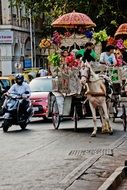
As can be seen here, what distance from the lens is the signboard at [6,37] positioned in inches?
2408

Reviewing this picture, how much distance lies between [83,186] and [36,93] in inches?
541

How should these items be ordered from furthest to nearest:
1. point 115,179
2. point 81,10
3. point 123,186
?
point 81,10, point 123,186, point 115,179

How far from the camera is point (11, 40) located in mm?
61938

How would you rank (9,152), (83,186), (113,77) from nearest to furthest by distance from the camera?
1. (83,186)
2. (9,152)
3. (113,77)

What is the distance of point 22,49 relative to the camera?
66.7m

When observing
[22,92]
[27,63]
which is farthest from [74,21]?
[27,63]

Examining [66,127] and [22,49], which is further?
[22,49]

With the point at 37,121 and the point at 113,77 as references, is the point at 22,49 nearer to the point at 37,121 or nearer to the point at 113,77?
the point at 37,121

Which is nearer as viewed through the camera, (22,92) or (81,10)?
(22,92)

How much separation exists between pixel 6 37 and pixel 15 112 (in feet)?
139

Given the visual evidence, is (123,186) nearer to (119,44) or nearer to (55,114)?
(55,114)

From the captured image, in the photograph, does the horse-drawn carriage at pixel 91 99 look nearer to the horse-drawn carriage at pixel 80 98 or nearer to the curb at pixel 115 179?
the horse-drawn carriage at pixel 80 98

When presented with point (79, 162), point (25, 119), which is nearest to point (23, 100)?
point (25, 119)

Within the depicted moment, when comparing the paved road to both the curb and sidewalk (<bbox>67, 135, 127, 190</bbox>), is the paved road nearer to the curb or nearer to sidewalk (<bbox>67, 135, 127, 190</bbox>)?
sidewalk (<bbox>67, 135, 127, 190</bbox>)
